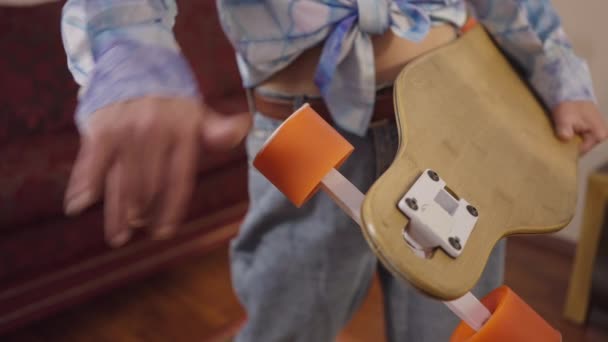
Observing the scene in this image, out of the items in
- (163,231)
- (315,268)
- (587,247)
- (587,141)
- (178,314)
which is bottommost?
(178,314)

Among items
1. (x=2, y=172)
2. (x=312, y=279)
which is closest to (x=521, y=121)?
(x=312, y=279)

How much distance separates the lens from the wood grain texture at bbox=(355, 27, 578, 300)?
0.28 meters

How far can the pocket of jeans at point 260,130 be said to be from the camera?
46 centimetres

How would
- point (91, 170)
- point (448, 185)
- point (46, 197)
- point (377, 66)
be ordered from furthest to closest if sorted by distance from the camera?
1. point (46, 197)
2. point (377, 66)
3. point (448, 185)
4. point (91, 170)

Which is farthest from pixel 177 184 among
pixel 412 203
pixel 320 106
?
pixel 320 106

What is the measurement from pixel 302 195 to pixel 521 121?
9.3 inches

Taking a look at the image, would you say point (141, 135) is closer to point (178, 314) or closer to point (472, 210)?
point (472, 210)

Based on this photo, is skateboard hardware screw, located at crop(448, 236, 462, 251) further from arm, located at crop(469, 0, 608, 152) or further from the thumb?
arm, located at crop(469, 0, 608, 152)

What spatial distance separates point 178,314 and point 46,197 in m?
0.36

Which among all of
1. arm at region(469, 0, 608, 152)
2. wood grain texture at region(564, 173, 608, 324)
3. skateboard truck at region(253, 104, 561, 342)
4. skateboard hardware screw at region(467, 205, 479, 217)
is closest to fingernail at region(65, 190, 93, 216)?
skateboard truck at region(253, 104, 561, 342)

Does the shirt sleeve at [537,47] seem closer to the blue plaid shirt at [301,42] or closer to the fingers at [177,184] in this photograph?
the blue plaid shirt at [301,42]

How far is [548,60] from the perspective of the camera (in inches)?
19.9

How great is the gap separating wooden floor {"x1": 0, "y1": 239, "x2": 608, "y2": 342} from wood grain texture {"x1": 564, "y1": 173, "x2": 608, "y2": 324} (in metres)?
0.02

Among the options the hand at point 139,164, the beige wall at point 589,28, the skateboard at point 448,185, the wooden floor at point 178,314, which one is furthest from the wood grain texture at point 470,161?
the beige wall at point 589,28
